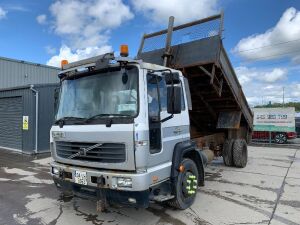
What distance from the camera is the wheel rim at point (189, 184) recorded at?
215 inches

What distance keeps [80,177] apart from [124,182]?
831 mm

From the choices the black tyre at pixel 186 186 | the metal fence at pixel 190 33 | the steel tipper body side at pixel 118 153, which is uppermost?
the metal fence at pixel 190 33

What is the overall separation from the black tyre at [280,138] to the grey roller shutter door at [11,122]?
52.2 ft

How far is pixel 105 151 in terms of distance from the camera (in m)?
4.52

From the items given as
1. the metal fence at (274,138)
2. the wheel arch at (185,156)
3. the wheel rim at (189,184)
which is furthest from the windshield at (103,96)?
the metal fence at (274,138)

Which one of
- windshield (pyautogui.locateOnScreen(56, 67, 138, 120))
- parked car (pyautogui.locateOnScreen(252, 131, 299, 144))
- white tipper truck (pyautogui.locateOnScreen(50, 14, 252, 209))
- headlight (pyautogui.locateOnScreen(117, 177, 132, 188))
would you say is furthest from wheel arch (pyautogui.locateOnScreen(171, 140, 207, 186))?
parked car (pyautogui.locateOnScreen(252, 131, 299, 144))

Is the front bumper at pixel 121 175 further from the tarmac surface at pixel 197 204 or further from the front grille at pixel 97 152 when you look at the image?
the tarmac surface at pixel 197 204

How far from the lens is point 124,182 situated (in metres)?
4.36

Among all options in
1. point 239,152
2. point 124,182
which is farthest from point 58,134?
point 239,152

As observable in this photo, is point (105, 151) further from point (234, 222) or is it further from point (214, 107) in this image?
point (214, 107)

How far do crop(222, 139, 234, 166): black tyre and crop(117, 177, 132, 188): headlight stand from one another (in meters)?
5.77

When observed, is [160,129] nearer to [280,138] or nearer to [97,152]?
[97,152]

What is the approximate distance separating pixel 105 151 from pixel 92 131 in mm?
361

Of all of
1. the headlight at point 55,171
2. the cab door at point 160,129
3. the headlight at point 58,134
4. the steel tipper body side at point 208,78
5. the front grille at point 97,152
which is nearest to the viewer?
the front grille at point 97,152
